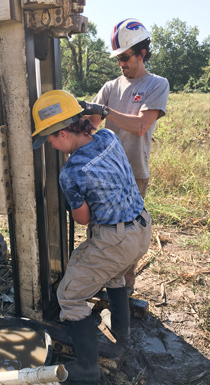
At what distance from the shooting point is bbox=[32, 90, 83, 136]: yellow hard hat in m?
2.29

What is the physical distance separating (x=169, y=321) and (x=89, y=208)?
1650mm

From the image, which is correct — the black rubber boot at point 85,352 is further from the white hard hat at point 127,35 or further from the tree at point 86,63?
the tree at point 86,63

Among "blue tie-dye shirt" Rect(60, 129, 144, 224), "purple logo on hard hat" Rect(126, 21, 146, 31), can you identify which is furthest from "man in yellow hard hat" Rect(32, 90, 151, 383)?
"purple logo on hard hat" Rect(126, 21, 146, 31)

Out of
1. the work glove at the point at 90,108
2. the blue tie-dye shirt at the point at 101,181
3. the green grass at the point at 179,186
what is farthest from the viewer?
the green grass at the point at 179,186

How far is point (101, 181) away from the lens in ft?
7.30

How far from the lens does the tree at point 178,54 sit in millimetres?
48188

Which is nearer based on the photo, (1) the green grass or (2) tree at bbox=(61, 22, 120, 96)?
(1) the green grass

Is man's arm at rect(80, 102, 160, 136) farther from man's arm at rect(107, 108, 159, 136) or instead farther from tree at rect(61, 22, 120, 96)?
tree at rect(61, 22, 120, 96)

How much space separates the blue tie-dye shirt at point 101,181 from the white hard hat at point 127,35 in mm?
998

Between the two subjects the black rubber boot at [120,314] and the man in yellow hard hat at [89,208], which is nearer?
the man in yellow hard hat at [89,208]

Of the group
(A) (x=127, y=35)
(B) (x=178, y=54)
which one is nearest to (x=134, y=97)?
(A) (x=127, y=35)

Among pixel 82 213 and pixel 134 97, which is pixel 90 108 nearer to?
pixel 134 97

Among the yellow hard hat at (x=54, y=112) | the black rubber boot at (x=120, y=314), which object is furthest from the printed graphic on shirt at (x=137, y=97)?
the black rubber boot at (x=120, y=314)

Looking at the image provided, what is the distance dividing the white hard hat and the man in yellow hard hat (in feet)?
3.10
